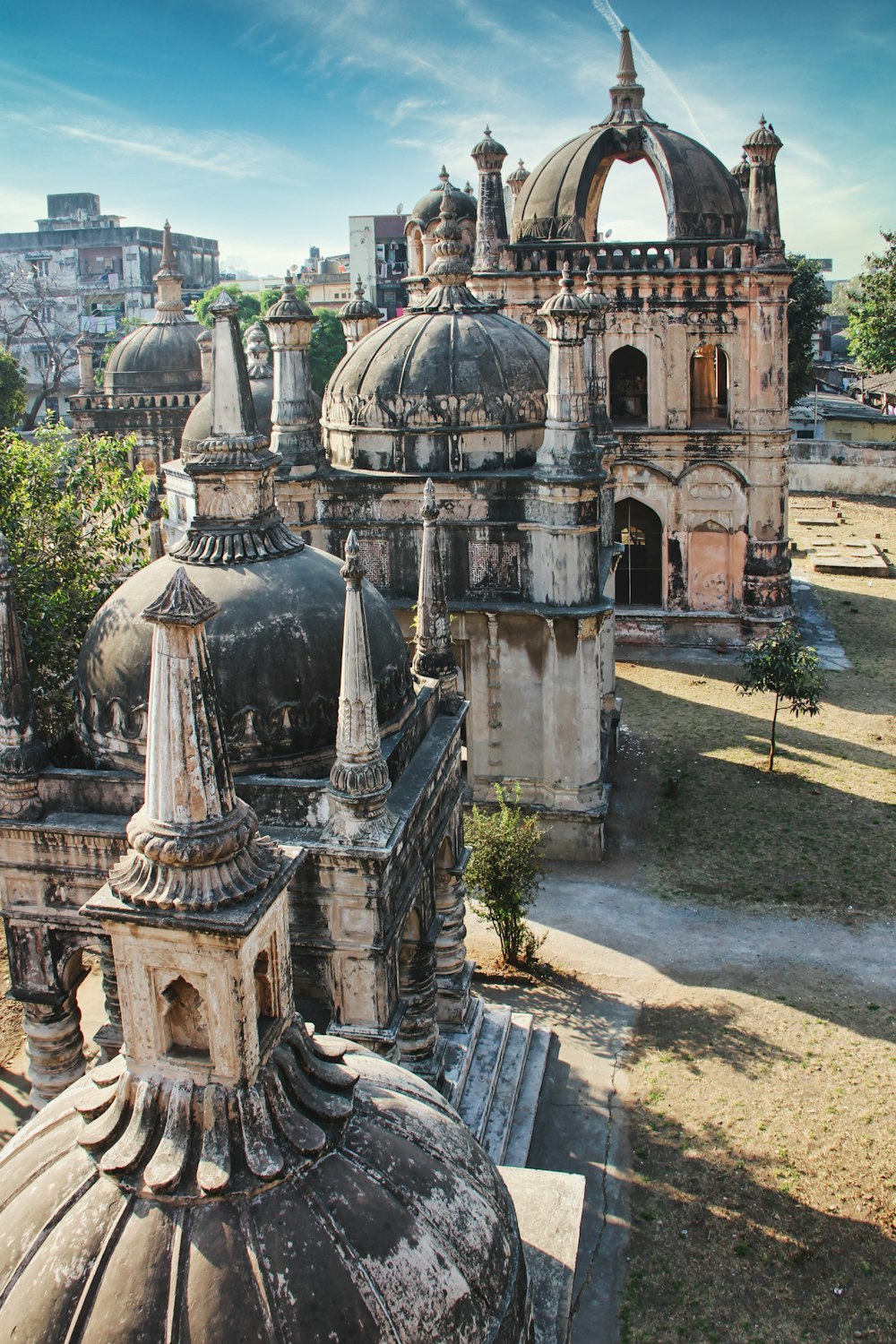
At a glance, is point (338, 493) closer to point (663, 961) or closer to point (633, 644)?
point (663, 961)

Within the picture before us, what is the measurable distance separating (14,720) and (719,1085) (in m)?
9.19

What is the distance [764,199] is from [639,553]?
9303mm

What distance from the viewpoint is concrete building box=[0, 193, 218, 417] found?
74500 mm

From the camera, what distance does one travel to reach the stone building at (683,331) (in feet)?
101

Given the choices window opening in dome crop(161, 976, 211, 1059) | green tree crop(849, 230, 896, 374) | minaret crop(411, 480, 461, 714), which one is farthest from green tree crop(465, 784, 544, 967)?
green tree crop(849, 230, 896, 374)

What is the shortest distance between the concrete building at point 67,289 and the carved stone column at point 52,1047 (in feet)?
213

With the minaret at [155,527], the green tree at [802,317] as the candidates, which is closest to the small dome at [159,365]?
the green tree at [802,317]

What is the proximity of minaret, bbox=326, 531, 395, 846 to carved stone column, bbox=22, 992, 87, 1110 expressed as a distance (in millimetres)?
3432

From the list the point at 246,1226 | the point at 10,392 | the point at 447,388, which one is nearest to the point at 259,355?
the point at 447,388

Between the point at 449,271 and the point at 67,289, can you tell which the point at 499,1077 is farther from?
the point at 67,289

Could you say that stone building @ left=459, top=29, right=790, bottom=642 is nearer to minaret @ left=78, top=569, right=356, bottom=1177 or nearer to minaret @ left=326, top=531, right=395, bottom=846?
minaret @ left=326, top=531, right=395, bottom=846

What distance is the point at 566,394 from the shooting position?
1914cm

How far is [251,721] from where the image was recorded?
10469mm

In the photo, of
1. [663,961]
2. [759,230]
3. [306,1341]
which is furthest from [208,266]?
[306,1341]
